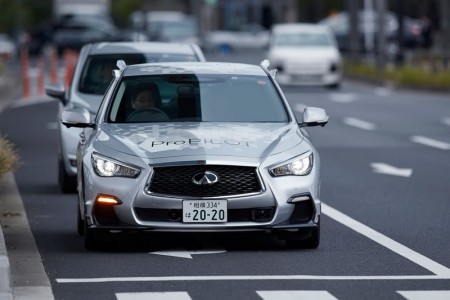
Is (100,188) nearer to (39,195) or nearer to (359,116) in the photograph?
(39,195)

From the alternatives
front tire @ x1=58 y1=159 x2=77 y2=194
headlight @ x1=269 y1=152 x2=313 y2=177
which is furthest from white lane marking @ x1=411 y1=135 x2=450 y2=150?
headlight @ x1=269 y1=152 x2=313 y2=177

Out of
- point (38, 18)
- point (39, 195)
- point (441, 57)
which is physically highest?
point (39, 195)

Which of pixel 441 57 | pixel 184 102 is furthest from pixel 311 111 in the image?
pixel 441 57

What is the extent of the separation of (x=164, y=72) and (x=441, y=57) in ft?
104

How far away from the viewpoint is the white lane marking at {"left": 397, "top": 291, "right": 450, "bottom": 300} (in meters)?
9.50

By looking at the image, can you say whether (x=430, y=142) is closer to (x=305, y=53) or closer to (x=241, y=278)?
(x=241, y=278)

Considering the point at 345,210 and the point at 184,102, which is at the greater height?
the point at 184,102

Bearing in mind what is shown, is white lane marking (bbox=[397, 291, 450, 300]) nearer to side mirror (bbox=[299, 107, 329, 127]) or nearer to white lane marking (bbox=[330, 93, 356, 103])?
side mirror (bbox=[299, 107, 329, 127])

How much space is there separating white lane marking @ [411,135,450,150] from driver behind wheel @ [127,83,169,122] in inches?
454

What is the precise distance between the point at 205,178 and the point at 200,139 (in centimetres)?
54

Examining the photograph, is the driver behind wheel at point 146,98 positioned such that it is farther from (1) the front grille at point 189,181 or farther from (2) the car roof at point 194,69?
(1) the front grille at point 189,181

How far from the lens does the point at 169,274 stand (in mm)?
10562

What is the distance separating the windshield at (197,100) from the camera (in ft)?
41.4

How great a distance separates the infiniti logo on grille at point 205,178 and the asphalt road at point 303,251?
54 centimetres
